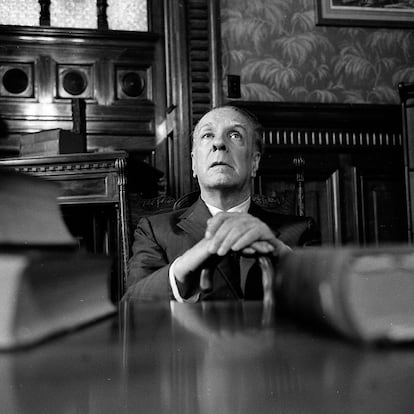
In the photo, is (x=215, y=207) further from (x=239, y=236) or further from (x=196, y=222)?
(x=239, y=236)

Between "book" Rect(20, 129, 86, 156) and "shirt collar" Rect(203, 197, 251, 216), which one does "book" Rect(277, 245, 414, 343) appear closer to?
"shirt collar" Rect(203, 197, 251, 216)

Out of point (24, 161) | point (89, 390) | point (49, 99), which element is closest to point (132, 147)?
point (49, 99)

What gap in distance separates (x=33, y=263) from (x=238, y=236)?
35cm

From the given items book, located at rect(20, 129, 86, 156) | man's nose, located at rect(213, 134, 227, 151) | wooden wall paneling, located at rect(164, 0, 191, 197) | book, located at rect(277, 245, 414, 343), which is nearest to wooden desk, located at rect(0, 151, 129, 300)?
book, located at rect(20, 129, 86, 156)

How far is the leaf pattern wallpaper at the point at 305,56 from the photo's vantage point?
2336 millimetres

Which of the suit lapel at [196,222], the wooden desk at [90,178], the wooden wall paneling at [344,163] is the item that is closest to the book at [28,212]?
the suit lapel at [196,222]

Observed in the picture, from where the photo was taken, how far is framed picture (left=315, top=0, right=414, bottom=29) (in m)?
2.40

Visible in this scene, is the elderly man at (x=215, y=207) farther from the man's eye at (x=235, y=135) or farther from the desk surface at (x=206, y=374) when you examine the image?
the desk surface at (x=206, y=374)

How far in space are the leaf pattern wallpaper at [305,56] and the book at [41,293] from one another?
2.01 meters

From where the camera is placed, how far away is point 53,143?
171 cm

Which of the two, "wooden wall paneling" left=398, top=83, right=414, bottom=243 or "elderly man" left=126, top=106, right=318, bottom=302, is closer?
"elderly man" left=126, top=106, right=318, bottom=302

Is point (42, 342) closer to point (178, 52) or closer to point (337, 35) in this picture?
point (178, 52)

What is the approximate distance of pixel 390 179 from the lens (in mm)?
2404

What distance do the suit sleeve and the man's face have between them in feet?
0.58
